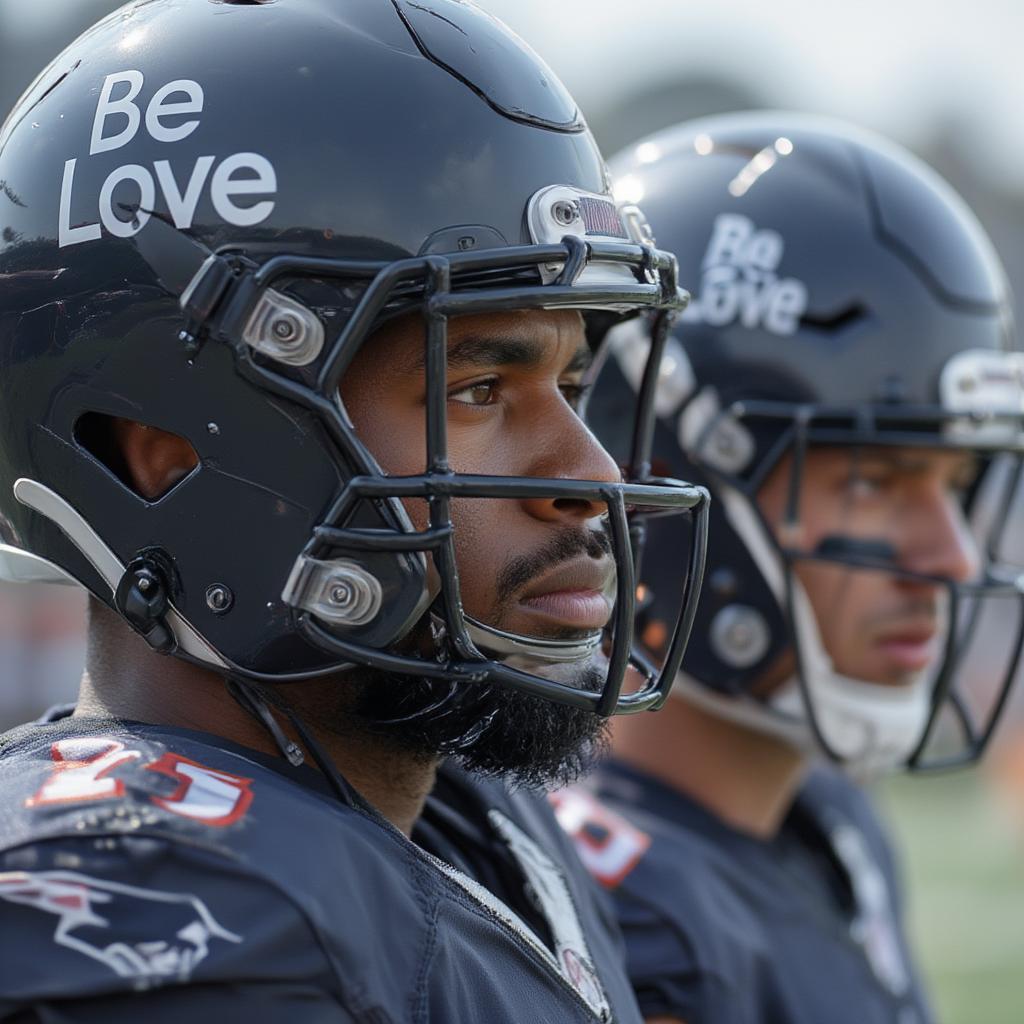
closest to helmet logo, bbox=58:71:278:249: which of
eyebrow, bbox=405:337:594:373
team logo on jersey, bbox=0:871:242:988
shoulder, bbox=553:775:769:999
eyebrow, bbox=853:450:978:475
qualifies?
eyebrow, bbox=405:337:594:373

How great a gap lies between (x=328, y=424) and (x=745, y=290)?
1.31 meters

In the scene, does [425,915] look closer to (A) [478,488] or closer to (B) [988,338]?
(A) [478,488]

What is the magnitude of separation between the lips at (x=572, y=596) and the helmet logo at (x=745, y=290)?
1.05 m

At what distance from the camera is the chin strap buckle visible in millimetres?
1664

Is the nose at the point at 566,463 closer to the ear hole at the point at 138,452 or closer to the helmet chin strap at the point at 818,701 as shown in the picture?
the ear hole at the point at 138,452

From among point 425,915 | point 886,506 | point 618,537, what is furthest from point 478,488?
point 886,506

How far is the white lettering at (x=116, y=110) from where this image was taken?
1.71m

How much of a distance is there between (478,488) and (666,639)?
1196 mm

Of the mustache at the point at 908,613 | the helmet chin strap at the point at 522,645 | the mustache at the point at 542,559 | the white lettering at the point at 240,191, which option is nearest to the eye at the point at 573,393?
the mustache at the point at 542,559

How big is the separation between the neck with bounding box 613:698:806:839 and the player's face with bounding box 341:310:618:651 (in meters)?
1.07

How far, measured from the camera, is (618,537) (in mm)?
1674

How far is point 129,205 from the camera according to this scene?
1686mm

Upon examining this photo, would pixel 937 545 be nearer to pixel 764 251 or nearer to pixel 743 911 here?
pixel 764 251

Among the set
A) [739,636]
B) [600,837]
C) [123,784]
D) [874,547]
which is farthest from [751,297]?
[123,784]
